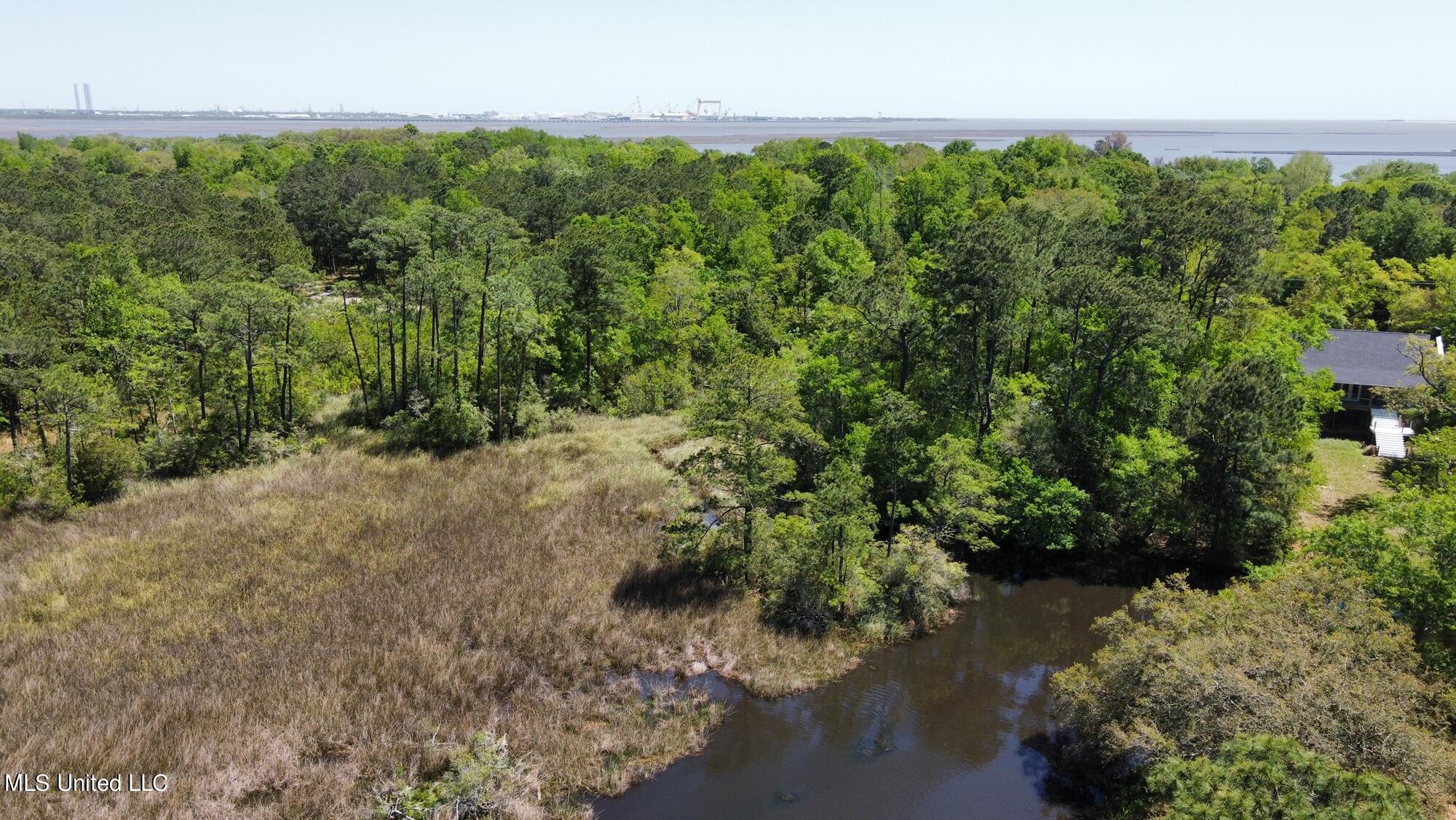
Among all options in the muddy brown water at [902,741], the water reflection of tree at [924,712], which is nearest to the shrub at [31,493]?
the muddy brown water at [902,741]

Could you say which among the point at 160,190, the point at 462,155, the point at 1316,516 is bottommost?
the point at 1316,516

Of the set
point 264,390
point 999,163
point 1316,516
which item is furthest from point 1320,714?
point 999,163

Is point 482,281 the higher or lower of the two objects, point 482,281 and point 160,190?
the lower

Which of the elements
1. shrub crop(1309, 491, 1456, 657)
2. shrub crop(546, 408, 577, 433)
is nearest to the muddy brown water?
shrub crop(1309, 491, 1456, 657)

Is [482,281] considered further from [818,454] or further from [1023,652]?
[1023,652]

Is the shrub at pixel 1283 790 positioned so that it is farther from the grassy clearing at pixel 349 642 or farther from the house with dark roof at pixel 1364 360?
the house with dark roof at pixel 1364 360

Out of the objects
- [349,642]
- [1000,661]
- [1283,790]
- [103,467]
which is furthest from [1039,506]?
[103,467]

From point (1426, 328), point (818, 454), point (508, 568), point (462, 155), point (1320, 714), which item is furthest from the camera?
point (462, 155)
